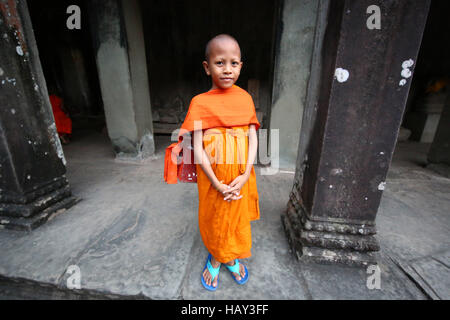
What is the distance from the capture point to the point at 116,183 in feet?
8.80

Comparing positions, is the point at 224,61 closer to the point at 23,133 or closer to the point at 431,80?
the point at 23,133

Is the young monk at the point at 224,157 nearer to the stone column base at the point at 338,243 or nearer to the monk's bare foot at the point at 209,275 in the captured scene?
the monk's bare foot at the point at 209,275

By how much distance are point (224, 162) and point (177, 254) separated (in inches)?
34.0

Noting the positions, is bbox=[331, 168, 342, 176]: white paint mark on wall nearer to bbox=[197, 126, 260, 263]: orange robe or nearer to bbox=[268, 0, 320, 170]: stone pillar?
bbox=[197, 126, 260, 263]: orange robe


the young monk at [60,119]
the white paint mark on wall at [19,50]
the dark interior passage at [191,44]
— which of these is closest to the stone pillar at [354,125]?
the white paint mark on wall at [19,50]

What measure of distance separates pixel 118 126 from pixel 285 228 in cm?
290

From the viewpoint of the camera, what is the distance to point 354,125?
125 cm

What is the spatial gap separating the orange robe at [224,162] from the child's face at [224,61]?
0.08 m

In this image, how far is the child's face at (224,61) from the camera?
3.29 feet

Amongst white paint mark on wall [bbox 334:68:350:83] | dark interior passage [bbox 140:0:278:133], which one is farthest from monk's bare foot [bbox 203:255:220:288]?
dark interior passage [bbox 140:0:278:133]

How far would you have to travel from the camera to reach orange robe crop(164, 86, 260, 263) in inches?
43.6

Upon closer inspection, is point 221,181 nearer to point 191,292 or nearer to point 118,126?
point 191,292

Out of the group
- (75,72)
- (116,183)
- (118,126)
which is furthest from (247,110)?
(75,72)
